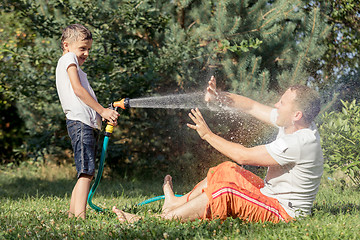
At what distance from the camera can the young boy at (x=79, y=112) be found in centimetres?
325

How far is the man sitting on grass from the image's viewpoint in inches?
111

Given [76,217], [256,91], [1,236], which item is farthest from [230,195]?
[256,91]

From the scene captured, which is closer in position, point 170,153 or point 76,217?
point 76,217

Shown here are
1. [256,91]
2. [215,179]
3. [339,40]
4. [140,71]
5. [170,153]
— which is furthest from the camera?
[339,40]

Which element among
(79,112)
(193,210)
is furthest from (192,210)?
(79,112)

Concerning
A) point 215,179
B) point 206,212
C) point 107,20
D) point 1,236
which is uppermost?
point 107,20

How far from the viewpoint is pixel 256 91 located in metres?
5.45

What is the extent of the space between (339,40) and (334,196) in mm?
4504

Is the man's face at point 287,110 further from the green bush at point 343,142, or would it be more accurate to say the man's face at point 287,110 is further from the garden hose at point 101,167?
the green bush at point 343,142

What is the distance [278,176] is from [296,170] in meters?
0.16

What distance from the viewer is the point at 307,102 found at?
287 centimetres

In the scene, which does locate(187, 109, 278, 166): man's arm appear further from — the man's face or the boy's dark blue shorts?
the boy's dark blue shorts

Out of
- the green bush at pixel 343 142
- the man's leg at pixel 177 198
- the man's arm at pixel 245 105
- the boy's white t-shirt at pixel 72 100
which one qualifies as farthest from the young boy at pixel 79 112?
the green bush at pixel 343 142

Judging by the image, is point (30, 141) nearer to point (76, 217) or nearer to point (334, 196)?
point (76, 217)
